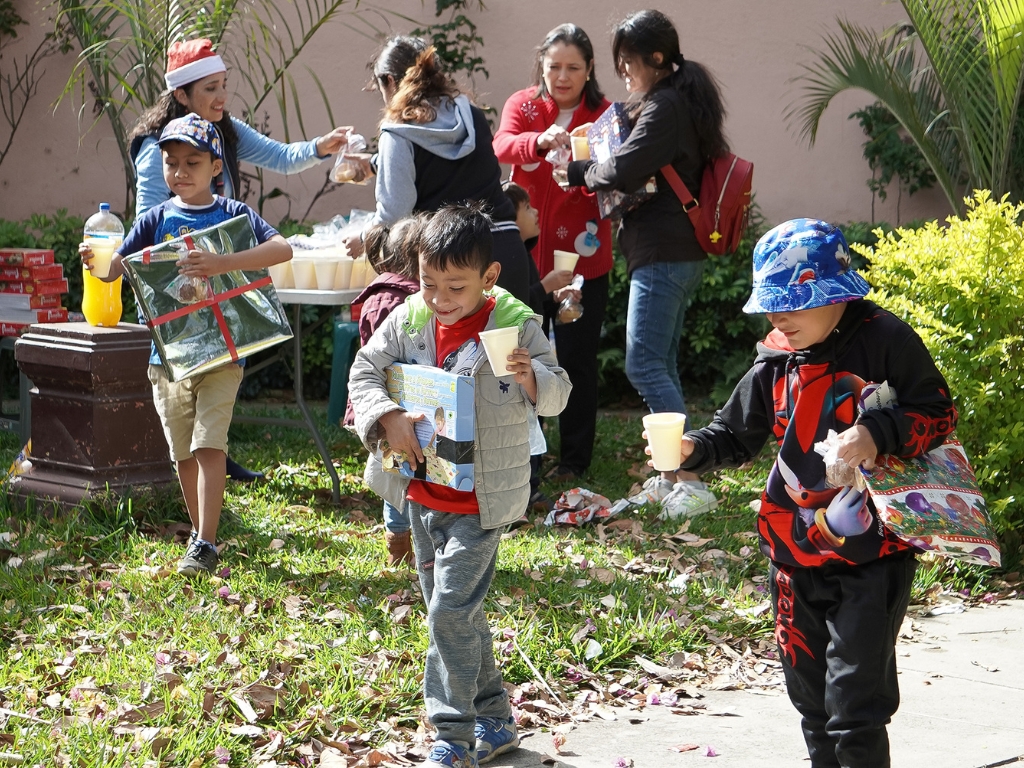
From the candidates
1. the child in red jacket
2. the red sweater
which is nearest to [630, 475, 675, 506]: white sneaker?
the red sweater

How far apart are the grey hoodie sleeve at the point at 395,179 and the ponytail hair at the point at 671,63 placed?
1.23m

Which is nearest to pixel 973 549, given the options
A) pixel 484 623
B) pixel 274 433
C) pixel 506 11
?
pixel 484 623

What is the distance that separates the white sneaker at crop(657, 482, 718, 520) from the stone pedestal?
8.01 feet

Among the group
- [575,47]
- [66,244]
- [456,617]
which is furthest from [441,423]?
[66,244]

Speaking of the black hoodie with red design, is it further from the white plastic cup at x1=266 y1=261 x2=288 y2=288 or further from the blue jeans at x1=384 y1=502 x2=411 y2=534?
the white plastic cup at x1=266 y1=261 x2=288 y2=288

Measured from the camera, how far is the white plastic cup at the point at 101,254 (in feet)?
15.6

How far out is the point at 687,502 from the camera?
5.65 metres

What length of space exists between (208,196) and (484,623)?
7.84 feet

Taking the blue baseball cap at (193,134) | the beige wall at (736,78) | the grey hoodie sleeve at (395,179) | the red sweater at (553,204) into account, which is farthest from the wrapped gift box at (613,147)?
the beige wall at (736,78)

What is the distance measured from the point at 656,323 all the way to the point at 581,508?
38.9 inches

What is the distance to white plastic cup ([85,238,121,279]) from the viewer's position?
475 cm

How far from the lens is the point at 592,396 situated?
6.25 meters

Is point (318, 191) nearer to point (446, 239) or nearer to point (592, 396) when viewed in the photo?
point (592, 396)

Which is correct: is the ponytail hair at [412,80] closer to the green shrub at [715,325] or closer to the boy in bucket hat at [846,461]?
the boy in bucket hat at [846,461]
